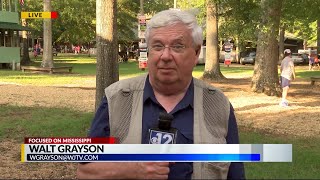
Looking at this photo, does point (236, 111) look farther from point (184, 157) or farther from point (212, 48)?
point (212, 48)

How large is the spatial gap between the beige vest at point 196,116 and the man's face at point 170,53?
0.12 metres

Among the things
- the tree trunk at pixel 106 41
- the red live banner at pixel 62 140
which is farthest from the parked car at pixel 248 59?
the red live banner at pixel 62 140

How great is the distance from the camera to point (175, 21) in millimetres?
2156

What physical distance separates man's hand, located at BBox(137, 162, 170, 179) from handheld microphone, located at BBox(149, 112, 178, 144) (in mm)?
193

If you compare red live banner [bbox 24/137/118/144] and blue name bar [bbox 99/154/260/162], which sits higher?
red live banner [bbox 24/137/118/144]

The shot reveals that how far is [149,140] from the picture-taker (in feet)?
6.76

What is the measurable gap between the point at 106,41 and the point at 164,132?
6.88 m

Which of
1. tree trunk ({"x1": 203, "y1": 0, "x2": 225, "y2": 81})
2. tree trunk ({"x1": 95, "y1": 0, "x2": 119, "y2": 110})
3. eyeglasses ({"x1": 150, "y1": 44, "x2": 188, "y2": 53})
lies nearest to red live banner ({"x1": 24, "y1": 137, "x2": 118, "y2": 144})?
eyeglasses ({"x1": 150, "y1": 44, "x2": 188, "y2": 53})

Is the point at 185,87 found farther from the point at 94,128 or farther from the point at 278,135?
the point at 278,135

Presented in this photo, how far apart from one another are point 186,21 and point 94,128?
0.65 metres

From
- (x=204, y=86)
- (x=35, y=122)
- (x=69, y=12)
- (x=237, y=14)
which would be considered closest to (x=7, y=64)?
(x=69, y=12)

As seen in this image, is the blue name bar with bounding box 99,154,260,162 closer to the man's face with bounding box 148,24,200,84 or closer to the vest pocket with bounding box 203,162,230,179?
the vest pocket with bounding box 203,162,230,179

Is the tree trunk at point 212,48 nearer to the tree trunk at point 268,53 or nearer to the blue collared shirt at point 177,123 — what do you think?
the tree trunk at point 268,53

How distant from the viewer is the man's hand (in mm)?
1807
